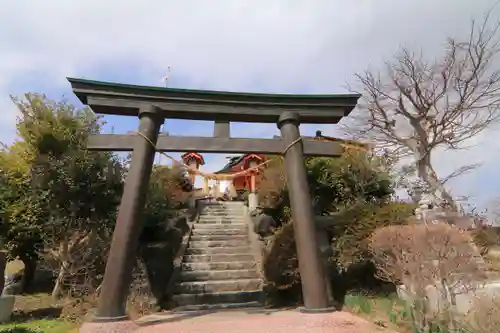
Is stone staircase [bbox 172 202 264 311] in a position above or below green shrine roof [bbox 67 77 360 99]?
below

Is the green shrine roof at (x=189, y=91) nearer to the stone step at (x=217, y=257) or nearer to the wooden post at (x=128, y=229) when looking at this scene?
the wooden post at (x=128, y=229)

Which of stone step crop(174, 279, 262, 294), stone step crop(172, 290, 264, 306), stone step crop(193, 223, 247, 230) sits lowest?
stone step crop(172, 290, 264, 306)

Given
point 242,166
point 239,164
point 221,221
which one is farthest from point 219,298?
point 239,164

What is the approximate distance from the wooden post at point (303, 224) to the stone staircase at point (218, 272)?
11.2 ft

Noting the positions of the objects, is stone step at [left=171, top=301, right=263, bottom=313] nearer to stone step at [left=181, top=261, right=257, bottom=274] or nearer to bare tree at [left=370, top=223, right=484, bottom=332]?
stone step at [left=181, top=261, right=257, bottom=274]

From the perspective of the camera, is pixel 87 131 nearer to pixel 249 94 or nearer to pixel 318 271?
pixel 249 94

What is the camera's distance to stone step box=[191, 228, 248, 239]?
12645mm

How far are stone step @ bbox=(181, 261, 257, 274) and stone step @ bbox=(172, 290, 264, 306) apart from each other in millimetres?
1333

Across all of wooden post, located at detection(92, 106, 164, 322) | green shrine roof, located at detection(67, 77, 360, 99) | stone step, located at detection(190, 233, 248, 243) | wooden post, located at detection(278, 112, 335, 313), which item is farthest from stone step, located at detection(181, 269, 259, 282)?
green shrine roof, located at detection(67, 77, 360, 99)

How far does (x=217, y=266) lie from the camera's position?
10086mm

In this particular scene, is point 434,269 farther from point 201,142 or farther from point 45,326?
point 45,326

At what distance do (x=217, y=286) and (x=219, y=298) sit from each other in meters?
0.47

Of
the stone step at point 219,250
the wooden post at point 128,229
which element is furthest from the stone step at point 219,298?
the wooden post at point 128,229

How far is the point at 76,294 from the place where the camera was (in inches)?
327
